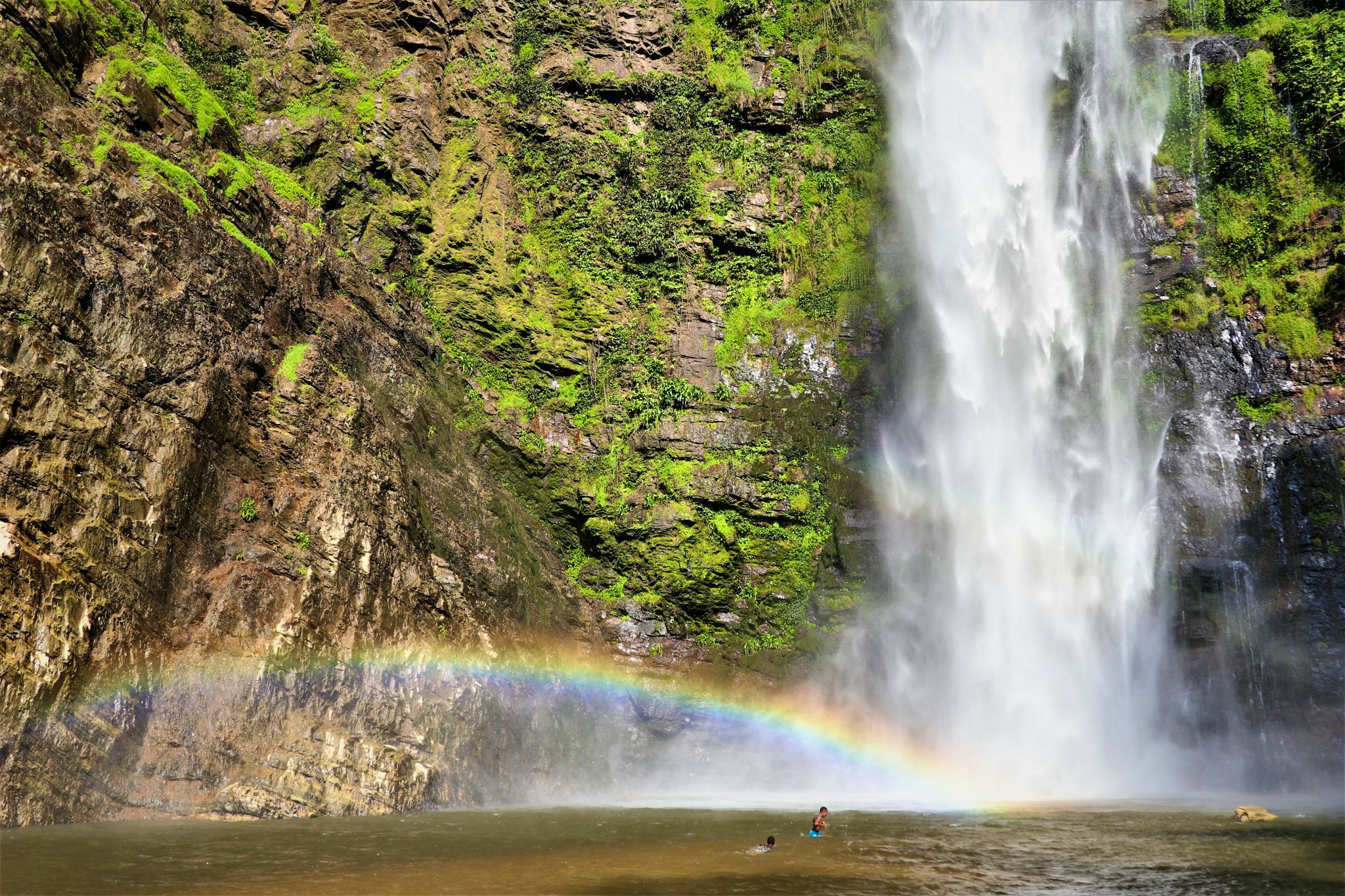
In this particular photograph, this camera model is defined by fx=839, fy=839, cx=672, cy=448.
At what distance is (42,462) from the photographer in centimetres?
1247

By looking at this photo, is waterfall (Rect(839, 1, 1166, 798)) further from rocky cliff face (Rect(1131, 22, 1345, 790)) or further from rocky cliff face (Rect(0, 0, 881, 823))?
rocky cliff face (Rect(0, 0, 881, 823))

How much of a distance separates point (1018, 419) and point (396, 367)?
17512 millimetres

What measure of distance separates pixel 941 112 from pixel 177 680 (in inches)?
1090

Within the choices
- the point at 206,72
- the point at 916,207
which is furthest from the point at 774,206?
the point at 206,72

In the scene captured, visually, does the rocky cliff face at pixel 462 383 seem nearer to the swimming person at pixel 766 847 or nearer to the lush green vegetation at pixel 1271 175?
the lush green vegetation at pixel 1271 175

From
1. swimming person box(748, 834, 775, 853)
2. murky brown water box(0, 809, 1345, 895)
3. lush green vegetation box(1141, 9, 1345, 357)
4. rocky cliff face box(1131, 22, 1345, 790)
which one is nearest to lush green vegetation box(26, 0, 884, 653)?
rocky cliff face box(1131, 22, 1345, 790)

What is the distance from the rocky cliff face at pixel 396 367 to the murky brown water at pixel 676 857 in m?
2.54

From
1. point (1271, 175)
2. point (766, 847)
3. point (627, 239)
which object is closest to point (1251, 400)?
point (1271, 175)

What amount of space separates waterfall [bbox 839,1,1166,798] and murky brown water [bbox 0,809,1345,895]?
6723 mm

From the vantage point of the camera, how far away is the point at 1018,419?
24750 mm

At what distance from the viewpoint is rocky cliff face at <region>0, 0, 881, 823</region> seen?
43.2 feet

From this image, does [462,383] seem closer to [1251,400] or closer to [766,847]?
[766,847]

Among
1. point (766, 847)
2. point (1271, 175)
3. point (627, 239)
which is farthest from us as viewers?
point (627, 239)

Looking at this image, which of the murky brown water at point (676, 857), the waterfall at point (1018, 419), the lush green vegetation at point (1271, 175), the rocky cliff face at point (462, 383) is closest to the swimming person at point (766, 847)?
the murky brown water at point (676, 857)
